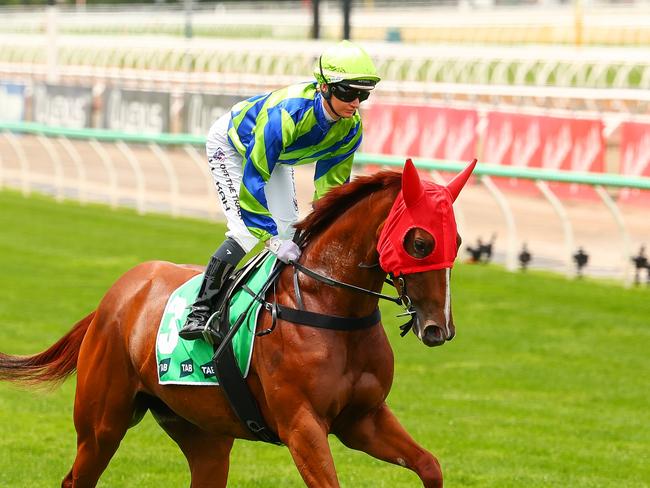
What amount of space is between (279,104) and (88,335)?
4.23ft

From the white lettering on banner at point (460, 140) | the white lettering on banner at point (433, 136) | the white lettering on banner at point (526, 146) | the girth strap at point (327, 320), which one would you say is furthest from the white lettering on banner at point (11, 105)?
the girth strap at point (327, 320)

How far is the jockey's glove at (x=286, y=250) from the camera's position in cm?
443

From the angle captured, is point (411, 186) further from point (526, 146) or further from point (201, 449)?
point (526, 146)

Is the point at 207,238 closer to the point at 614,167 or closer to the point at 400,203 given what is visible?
the point at 614,167

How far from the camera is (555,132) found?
13.3 meters

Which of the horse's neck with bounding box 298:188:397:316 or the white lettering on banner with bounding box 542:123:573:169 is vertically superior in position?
the horse's neck with bounding box 298:188:397:316

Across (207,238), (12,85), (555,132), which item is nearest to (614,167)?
(555,132)

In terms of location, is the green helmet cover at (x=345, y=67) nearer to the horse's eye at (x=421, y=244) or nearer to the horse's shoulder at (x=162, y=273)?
the horse's eye at (x=421, y=244)

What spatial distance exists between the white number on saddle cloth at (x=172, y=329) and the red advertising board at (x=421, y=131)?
996cm

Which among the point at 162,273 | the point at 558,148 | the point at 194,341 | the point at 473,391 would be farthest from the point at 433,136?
the point at 194,341

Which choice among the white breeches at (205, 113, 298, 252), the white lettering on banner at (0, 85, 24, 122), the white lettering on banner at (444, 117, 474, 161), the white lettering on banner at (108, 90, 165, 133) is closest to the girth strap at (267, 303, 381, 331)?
the white breeches at (205, 113, 298, 252)

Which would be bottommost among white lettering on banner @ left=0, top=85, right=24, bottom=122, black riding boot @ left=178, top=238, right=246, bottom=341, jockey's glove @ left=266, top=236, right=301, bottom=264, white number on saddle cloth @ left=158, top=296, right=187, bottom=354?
white lettering on banner @ left=0, top=85, right=24, bottom=122

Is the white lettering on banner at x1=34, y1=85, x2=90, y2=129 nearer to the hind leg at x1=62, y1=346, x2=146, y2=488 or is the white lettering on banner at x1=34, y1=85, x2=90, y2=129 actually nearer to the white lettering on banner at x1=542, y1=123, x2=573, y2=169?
the white lettering on banner at x1=542, y1=123, x2=573, y2=169

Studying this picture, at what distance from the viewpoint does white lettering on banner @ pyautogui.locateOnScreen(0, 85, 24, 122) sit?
21.1 m
